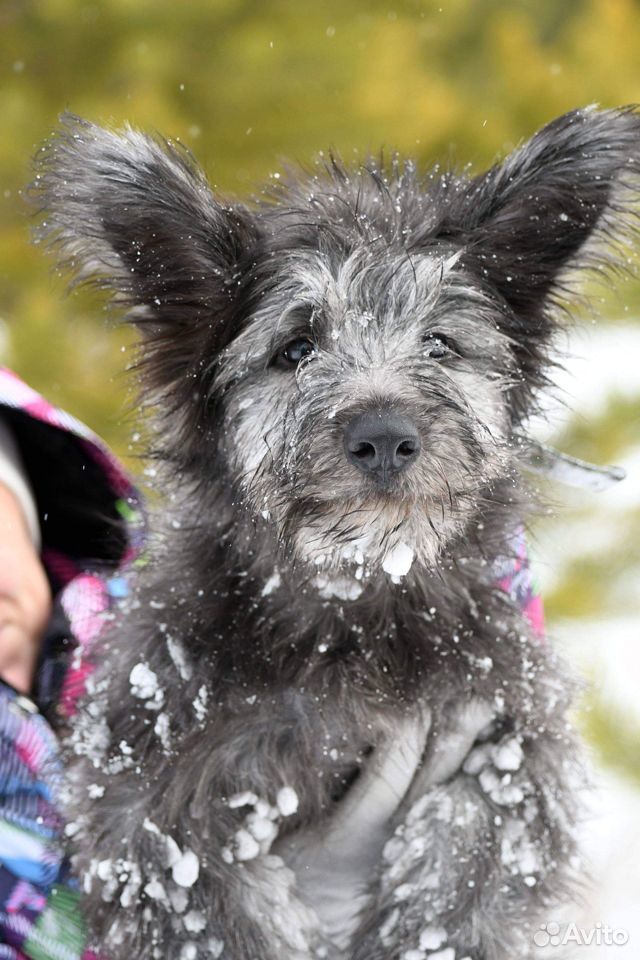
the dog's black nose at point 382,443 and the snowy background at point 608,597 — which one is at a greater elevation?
the dog's black nose at point 382,443

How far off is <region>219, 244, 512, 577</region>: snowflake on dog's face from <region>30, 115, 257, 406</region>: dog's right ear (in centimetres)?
11

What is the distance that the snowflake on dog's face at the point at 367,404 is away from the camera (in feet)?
7.64

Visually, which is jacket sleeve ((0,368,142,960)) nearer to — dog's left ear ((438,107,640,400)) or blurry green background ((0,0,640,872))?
blurry green background ((0,0,640,872))

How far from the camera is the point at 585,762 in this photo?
312 centimetres

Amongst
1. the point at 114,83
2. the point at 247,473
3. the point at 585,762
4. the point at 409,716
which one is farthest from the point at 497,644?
the point at 114,83

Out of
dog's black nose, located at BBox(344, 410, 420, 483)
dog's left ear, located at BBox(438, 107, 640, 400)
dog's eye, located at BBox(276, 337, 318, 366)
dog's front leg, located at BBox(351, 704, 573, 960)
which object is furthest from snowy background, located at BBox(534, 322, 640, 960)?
dog's black nose, located at BBox(344, 410, 420, 483)

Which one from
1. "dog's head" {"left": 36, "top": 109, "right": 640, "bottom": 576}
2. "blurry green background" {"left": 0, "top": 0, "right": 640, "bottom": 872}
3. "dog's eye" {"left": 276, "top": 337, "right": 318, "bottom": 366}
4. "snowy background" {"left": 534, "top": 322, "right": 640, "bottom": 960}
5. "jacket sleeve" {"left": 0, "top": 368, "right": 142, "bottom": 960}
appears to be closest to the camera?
"dog's head" {"left": 36, "top": 109, "right": 640, "bottom": 576}

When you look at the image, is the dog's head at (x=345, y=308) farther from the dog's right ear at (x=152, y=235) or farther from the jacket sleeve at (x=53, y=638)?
the jacket sleeve at (x=53, y=638)

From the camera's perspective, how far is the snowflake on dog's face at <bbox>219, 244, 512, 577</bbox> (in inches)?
91.7

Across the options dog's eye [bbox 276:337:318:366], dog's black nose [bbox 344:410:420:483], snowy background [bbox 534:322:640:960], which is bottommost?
snowy background [bbox 534:322:640:960]

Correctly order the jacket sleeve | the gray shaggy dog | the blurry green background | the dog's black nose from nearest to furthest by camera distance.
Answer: the dog's black nose → the gray shaggy dog → the jacket sleeve → the blurry green background

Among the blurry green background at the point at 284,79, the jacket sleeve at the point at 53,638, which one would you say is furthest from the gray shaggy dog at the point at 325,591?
the blurry green background at the point at 284,79

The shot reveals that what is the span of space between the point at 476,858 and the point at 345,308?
1.46 m

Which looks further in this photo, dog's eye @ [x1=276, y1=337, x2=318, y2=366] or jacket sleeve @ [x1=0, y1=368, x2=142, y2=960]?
jacket sleeve @ [x1=0, y1=368, x2=142, y2=960]
